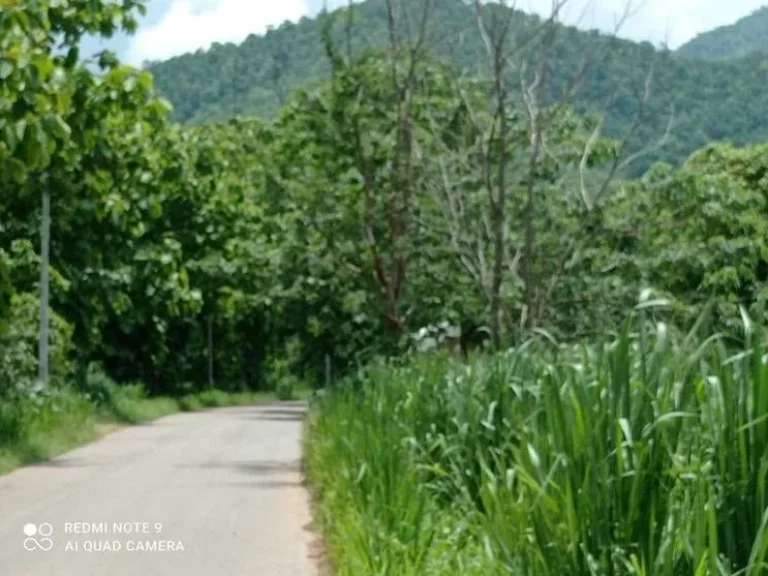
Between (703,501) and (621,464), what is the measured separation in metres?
0.74

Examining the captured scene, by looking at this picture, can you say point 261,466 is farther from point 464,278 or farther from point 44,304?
point 44,304

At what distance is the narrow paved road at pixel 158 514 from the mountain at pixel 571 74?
601 cm

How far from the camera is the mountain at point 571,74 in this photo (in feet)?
61.0

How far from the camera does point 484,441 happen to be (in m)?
10.5

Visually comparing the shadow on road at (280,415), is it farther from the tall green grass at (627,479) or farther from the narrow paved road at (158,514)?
the tall green grass at (627,479)

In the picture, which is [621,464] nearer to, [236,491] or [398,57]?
[236,491]

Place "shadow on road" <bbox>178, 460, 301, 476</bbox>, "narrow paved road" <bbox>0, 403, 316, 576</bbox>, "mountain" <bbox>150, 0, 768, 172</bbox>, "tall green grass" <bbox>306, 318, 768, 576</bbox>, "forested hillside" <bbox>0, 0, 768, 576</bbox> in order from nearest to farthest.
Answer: "tall green grass" <bbox>306, 318, 768, 576</bbox>, "forested hillside" <bbox>0, 0, 768, 576</bbox>, "narrow paved road" <bbox>0, 403, 316, 576</bbox>, "mountain" <bbox>150, 0, 768, 172</bbox>, "shadow on road" <bbox>178, 460, 301, 476</bbox>

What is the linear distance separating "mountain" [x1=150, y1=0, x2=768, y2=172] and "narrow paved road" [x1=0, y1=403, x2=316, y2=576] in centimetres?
601

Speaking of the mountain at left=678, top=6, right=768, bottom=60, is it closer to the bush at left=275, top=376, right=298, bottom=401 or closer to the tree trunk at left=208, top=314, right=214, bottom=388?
the bush at left=275, top=376, right=298, bottom=401

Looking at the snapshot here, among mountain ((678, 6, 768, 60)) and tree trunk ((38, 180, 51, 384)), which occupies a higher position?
mountain ((678, 6, 768, 60))

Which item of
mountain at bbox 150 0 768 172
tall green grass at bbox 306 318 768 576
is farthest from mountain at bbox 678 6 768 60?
tall green grass at bbox 306 318 768 576

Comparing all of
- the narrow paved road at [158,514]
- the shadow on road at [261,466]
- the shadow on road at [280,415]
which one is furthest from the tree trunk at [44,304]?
the shadow on road at [261,466]

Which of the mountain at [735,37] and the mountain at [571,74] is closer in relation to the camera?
the mountain at [571,74]

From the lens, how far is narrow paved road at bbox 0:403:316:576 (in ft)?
35.7
